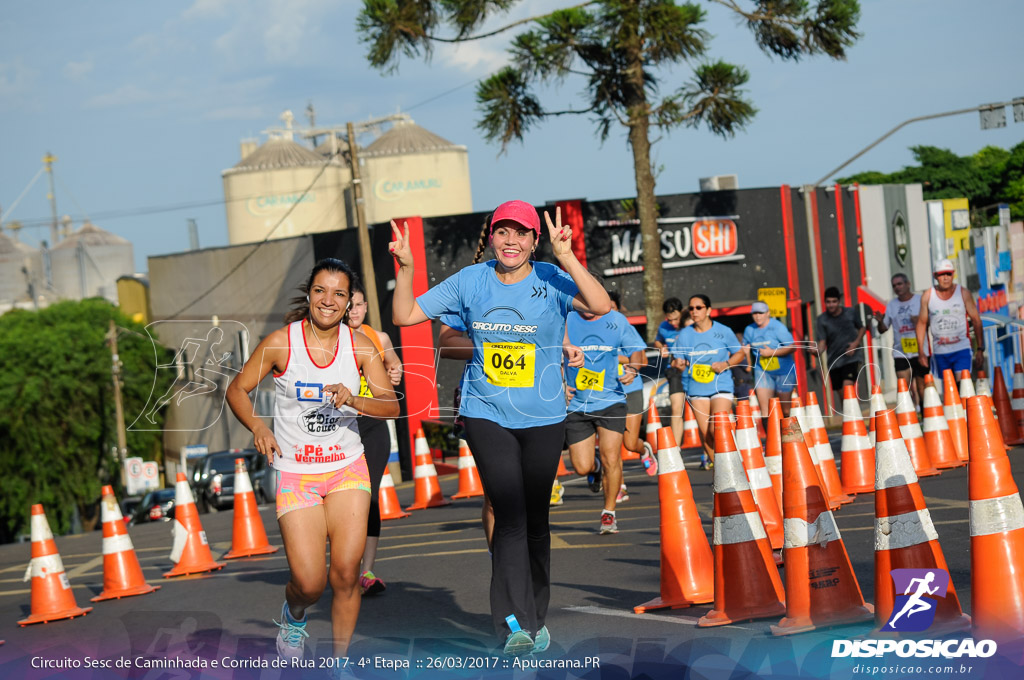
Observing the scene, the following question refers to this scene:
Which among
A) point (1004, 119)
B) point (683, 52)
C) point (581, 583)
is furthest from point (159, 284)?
point (581, 583)

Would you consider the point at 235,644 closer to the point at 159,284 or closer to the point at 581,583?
the point at 581,583

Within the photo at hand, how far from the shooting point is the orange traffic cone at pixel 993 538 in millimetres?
4449

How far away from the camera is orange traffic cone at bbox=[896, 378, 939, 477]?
10.6 m

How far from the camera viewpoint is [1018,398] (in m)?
13.7

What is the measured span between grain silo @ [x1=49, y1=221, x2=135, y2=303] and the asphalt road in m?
82.4

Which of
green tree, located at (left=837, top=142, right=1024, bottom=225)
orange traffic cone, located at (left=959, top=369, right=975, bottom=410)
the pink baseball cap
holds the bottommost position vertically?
orange traffic cone, located at (left=959, top=369, right=975, bottom=410)

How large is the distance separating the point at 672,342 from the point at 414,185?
5153 centimetres

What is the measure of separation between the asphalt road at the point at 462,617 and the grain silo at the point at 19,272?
3413 inches

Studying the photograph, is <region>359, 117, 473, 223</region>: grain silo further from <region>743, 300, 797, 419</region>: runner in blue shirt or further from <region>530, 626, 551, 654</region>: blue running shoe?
<region>530, 626, 551, 654</region>: blue running shoe

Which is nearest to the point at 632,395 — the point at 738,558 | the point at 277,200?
the point at 738,558

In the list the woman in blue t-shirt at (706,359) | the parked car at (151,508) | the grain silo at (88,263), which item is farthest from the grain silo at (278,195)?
the woman in blue t-shirt at (706,359)

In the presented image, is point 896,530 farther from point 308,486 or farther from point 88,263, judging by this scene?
point 88,263

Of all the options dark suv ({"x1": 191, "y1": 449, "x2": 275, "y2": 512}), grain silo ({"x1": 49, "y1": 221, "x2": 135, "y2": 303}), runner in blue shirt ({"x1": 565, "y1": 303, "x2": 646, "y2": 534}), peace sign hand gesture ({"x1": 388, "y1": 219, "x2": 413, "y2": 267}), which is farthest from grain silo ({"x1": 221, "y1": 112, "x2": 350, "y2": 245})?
peace sign hand gesture ({"x1": 388, "y1": 219, "x2": 413, "y2": 267})

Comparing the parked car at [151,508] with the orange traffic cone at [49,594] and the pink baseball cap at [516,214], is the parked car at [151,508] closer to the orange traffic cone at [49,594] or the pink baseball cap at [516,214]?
the orange traffic cone at [49,594]
